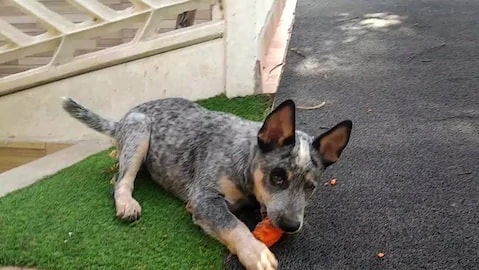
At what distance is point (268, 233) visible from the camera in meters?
2.60

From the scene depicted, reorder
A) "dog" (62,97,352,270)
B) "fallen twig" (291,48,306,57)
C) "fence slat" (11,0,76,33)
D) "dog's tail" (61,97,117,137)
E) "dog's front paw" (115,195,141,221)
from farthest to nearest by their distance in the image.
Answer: "fallen twig" (291,48,306,57)
"fence slat" (11,0,76,33)
"dog's tail" (61,97,117,137)
"dog's front paw" (115,195,141,221)
"dog" (62,97,352,270)

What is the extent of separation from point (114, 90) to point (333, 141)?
184 centimetres

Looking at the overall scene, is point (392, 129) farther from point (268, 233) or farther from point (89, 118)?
point (89, 118)

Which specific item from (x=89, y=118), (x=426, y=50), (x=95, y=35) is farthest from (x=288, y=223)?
(x=426, y=50)

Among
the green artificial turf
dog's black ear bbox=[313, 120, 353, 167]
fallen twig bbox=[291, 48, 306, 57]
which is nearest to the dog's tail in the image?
the green artificial turf

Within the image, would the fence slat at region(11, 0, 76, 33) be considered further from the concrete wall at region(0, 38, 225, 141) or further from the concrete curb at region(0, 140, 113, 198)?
the concrete curb at region(0, 140, 113, 198)

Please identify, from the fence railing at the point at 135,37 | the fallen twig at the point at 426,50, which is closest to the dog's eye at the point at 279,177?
the fence railing at the point at 135,37

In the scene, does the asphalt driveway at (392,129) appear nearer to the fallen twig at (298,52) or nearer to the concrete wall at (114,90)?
the fallen twig at (298,52)

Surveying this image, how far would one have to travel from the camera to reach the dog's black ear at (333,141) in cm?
262

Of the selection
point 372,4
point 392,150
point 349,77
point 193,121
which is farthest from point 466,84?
point 372,4

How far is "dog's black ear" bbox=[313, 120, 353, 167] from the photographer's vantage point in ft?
8.61

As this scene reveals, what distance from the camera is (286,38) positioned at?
5527 millimetres

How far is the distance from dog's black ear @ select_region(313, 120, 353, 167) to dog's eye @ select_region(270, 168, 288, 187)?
19 cm

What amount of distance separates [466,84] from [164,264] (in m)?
2.59
